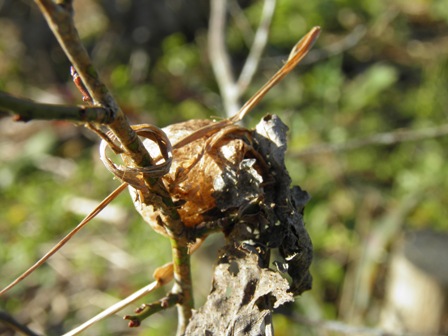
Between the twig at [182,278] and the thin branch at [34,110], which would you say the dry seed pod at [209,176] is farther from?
Answer: the thin branch at [34,110]

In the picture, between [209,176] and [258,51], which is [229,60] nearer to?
[258,51]

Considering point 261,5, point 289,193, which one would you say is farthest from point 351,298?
point 261,5

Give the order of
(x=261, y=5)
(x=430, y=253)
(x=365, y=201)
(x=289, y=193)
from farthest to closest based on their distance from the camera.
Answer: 1. (x=261, y=5)
2. (x=365, y=201)
3. (x=430, y=253)
4. (x=289, y=193)

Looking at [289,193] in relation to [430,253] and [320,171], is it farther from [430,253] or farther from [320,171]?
[320,171]

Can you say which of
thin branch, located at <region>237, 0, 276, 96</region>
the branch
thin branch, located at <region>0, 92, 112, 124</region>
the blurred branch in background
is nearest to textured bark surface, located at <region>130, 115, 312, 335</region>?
the branch

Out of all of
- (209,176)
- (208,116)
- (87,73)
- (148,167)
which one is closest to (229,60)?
(208,116)

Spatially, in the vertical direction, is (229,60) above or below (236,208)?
above

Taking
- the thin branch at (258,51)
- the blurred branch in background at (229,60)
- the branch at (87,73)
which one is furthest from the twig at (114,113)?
the thin branch at (258,51)

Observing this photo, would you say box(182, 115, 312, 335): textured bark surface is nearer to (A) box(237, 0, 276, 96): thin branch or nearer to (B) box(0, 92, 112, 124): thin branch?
(B) box(0, 92, 112, 124): thin branch
